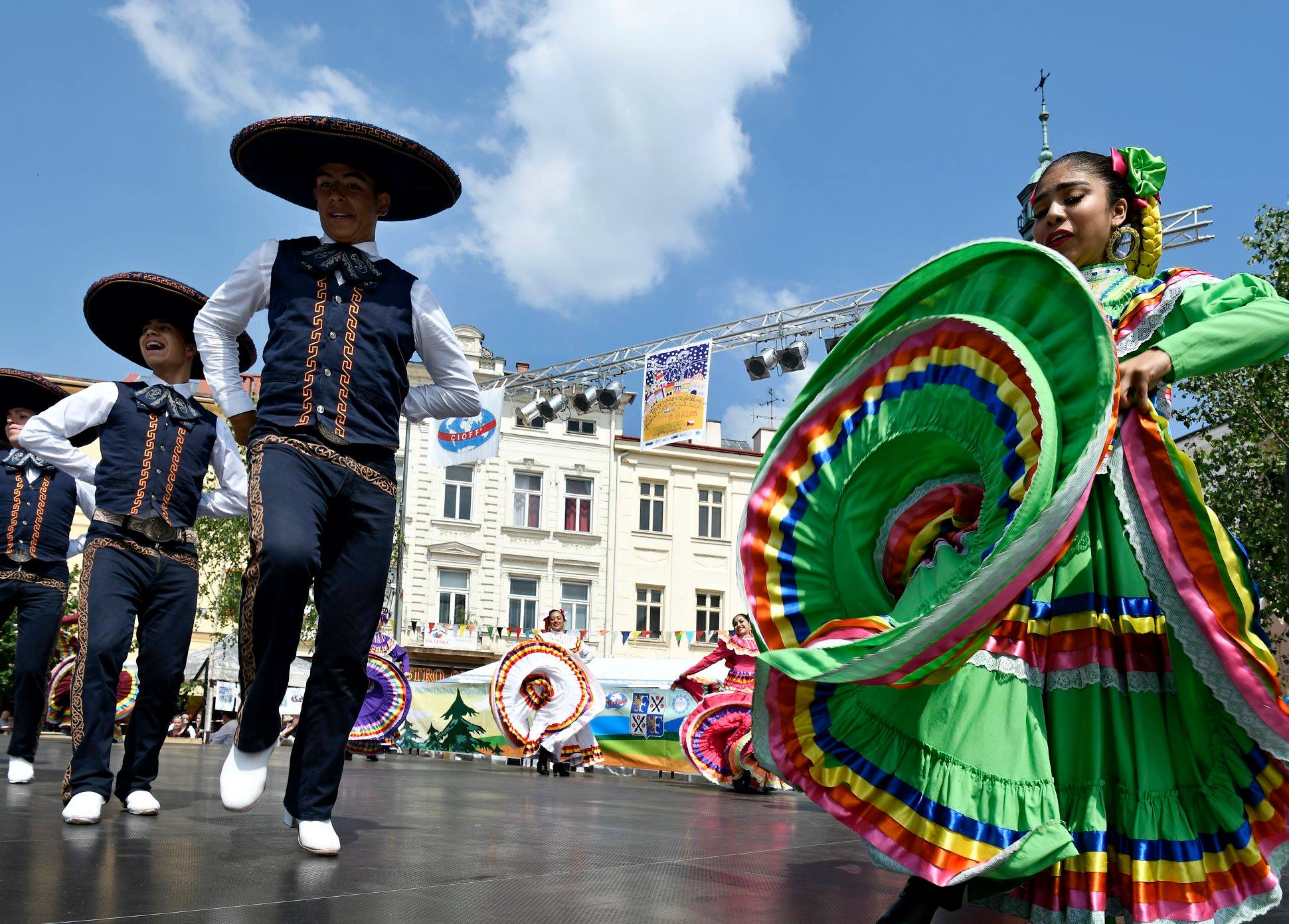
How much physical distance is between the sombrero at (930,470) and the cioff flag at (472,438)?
21.9 m

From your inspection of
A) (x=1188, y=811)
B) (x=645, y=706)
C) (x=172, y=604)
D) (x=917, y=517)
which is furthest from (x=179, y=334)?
(x=645, y=706)

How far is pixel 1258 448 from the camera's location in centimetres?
1802

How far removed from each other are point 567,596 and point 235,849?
33.6 metres

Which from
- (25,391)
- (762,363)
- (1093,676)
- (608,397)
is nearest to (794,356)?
(762,363)

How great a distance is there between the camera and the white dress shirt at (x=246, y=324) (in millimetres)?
3918

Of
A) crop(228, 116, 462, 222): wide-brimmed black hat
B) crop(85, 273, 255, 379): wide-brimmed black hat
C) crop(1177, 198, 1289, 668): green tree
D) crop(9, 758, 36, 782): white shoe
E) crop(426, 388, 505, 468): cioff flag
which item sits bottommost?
crop(9, 758, 36, 782): white shoe

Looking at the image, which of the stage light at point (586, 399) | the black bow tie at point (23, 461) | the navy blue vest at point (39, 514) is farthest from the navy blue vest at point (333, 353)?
the stage light at point (586, 399)

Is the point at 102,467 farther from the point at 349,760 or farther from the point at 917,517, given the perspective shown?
the point at 349,760

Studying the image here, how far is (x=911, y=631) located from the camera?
2266 millimetres

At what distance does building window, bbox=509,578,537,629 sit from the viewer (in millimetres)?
36312

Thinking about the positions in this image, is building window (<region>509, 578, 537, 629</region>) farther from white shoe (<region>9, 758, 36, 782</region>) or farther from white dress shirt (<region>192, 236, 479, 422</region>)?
white dress shirt (<region>192, 236, 479, 422</region>)

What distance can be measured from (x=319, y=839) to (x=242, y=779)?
1.19 ft

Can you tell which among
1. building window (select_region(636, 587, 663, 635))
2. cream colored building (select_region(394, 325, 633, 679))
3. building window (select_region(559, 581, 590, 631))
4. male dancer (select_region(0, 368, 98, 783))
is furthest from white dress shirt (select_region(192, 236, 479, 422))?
building window (select_region(636, 587, 663, 635))

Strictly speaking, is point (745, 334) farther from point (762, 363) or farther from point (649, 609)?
point (649, 609)
